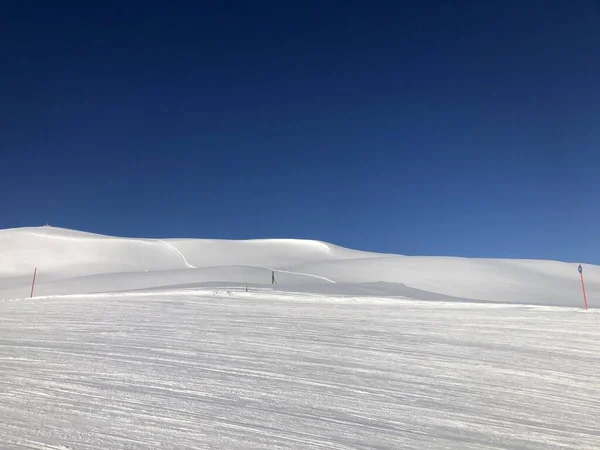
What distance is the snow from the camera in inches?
217

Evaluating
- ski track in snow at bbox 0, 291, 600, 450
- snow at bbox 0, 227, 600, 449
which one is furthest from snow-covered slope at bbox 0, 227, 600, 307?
ski track in snow at bbox 0, 291, 600, 450

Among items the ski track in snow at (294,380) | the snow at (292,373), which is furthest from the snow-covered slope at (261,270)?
the ski track in snow at (294,380)

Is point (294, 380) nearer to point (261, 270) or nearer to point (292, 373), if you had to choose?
point (292, 373)

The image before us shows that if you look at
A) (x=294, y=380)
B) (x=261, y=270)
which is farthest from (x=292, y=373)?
(x=261, y=270)

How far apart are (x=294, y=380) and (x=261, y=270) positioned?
22.2 m

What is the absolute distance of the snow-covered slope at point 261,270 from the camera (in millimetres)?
24594

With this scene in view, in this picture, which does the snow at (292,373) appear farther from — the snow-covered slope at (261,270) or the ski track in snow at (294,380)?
the snow-covered slope at (261,270)

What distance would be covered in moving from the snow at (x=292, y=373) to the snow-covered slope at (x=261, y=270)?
259 inches

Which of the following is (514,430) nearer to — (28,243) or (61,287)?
(61,287)

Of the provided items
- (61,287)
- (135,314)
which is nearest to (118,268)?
(61,287)

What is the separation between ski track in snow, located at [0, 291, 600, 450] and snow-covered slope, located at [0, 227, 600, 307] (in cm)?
784

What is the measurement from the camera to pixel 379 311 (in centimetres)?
1267

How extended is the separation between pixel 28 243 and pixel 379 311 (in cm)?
4646

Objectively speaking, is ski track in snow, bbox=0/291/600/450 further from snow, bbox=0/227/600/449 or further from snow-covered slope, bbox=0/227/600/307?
snow-covered slope, bbox=0/227/600/307
